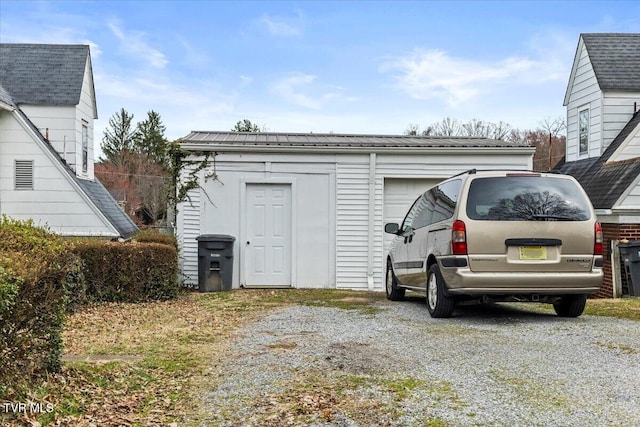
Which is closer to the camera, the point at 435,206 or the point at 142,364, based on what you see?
the point at 142,364

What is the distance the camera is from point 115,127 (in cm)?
4794

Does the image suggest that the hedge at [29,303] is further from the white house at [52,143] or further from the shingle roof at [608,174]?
the shingle roof at [608,174]

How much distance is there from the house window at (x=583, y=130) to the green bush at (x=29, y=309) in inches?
593

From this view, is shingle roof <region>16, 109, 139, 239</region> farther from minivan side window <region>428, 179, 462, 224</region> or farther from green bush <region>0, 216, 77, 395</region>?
green bush <region>0, 216, 77, 395</region>

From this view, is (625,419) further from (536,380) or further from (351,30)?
(351,30)

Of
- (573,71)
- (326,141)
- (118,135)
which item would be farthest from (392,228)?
(118,135)

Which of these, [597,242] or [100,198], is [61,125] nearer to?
[100,198]

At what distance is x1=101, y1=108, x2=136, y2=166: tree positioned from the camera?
47.2 m

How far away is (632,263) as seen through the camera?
37.8ft

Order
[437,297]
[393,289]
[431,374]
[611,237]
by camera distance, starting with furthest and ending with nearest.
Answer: [611,237], [393,289], [437,297], [431,374]

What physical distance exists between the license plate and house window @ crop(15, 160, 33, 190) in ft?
34.5

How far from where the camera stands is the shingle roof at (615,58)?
15070 millimetres

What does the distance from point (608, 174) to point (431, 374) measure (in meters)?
11.3

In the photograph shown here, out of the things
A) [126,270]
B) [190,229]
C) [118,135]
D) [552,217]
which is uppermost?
[118,135]
